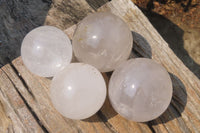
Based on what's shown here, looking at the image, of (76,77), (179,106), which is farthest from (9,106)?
(179,106)

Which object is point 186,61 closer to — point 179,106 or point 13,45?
point 179,106

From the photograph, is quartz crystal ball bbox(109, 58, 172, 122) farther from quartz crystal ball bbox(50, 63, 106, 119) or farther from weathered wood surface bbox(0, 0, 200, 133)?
weathered wood surface bbox(0, 0, 200, 133)

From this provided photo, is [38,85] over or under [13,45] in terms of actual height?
over

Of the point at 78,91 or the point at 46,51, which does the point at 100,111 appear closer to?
the point at 78,91

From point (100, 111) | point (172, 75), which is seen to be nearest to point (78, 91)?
point (100, 111)

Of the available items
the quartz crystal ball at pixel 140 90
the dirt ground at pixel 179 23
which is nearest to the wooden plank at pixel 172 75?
the quartz crystal ball at pixel 140 90

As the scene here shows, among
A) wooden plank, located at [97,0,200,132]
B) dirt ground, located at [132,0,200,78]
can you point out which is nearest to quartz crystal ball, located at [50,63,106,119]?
wooden plank, located at [97,0,200,132]

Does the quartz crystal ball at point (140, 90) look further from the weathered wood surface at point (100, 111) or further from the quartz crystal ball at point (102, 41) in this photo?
the weathered wood surface at point (100, 111)
